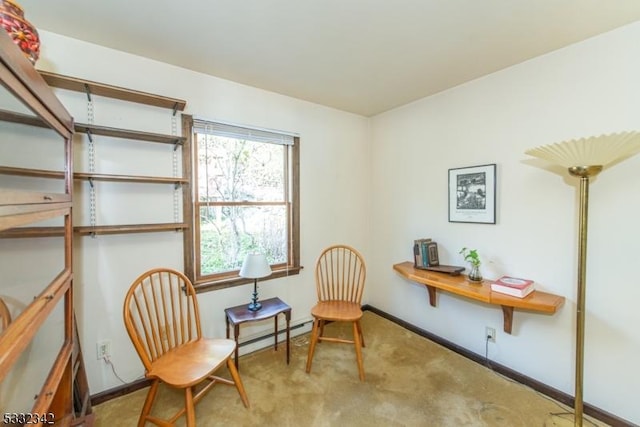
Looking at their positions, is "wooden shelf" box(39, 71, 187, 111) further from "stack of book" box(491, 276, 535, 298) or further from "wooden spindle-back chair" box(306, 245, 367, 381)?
"stack of book" box(491, 276, 535, 298)

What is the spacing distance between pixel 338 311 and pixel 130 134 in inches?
80.8

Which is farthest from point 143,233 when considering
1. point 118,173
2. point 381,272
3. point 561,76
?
point 561,76

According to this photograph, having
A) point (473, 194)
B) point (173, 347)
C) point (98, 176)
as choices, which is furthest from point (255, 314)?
point (473, 194)

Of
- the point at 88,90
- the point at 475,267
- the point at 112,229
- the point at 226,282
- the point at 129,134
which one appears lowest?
the point at 226,282

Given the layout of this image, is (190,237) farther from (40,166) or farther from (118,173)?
(40,166)

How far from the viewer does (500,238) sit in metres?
2.18

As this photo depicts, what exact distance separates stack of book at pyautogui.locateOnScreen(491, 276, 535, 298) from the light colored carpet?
2.47ft

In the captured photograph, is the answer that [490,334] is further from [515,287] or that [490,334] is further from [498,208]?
[498,208]

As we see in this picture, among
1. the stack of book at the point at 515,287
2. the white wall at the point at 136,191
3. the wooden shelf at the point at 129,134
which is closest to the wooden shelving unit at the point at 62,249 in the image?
the wooden shelf at the point at 129,134

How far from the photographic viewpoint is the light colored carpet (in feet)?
5.62

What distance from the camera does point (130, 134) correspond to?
183cm

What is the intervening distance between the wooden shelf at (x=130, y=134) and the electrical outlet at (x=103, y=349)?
4.67 ft

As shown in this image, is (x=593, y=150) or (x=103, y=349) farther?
(x=103, y=349)

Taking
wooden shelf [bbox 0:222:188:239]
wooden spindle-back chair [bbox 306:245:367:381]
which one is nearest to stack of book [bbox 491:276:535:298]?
wooden spindle-back chair [bbox 306:245:367:381]
